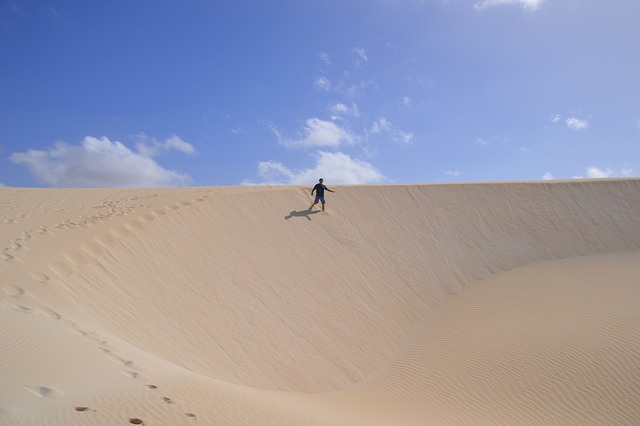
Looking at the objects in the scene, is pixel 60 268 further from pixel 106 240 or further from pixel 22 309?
pixel 22 309

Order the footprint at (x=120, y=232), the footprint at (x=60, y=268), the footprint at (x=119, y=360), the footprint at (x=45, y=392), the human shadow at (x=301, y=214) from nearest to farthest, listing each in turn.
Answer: the footprint at (x=45, y=392) < the footprint at (x=119, y=360) < the footprint at (x=60, y=268) < the footprint at (x=120, y=232) < the human shadow at (x=301, y=214)

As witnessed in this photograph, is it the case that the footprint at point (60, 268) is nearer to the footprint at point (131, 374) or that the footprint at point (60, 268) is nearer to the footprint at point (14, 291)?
the footprint at point (14, 291)

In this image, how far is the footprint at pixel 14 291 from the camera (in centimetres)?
609

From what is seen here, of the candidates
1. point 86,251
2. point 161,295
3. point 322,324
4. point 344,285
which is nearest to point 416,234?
point 344,285

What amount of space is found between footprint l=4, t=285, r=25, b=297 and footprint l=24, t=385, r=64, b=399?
3.09m

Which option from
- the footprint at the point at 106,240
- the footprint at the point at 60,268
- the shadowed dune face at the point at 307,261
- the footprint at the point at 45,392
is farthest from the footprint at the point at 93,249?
the footprint at the point at 45,392

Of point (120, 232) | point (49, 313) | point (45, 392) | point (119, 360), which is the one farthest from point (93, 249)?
point (45, 392)

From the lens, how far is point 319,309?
961 cm

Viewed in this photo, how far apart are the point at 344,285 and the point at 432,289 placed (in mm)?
2594

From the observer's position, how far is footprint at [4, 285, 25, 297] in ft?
20.0

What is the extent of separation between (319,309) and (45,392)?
255 inches

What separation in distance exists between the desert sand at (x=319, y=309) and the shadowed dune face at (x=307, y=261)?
0.05 meters

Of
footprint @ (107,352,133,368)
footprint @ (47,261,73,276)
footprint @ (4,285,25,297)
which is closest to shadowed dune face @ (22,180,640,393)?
footprint @ (47,261,73,276)

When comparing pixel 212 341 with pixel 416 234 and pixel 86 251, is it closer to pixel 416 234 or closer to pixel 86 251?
pixel 86 251
